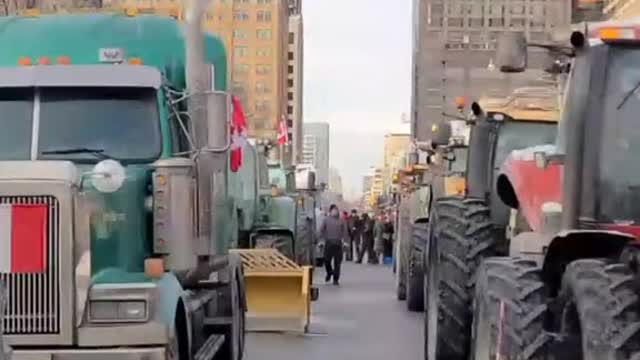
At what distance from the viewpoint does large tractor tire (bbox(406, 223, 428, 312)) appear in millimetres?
17438

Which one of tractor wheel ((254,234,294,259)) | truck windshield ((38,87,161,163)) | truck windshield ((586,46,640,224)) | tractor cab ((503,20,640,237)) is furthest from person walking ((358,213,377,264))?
truck windshield ((586,46,640,224))

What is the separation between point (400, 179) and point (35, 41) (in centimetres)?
2187

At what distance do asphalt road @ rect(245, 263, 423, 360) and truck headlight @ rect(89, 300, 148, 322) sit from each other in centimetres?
574

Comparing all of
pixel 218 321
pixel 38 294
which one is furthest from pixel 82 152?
pixel 218 321

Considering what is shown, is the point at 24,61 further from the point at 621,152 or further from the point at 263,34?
the point at 263,34

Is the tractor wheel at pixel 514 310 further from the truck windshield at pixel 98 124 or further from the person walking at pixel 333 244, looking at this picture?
the person walking at pixel 333 244

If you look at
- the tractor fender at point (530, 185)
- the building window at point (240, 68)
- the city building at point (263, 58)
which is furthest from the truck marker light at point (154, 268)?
the city building at point (263, 58)

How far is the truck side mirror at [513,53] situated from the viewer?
22.4 feet

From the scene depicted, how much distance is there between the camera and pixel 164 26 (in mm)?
10188

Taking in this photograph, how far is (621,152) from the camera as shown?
6570 mm

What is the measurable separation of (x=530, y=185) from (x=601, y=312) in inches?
119

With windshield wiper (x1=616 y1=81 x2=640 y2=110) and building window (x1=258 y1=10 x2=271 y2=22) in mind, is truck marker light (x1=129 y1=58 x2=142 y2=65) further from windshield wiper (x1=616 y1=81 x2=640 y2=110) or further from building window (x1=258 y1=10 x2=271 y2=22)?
building window (x1=258 y1=10 x2=271 y2=22)

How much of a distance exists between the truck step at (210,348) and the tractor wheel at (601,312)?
3875mm

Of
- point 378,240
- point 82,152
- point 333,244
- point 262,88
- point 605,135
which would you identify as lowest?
point 378,240
